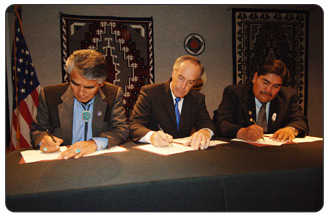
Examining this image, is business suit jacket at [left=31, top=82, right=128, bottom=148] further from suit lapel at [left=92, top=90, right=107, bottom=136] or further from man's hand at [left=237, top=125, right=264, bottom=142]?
man's hand at [left=237, top=125, right=264, bottom=142]

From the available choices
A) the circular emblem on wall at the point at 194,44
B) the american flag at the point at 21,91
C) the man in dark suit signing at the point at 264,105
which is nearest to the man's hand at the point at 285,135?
the man in dark suit signing at the point at 264,105

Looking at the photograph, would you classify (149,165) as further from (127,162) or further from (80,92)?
(80,92)

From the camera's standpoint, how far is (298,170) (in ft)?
3.24

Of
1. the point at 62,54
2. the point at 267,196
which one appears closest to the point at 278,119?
the point at 267,196

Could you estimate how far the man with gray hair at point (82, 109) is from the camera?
1.39 meters

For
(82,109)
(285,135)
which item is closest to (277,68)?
(285,135)

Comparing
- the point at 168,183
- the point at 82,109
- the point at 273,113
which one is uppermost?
the point at 82,109

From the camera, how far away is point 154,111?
1883 millimetres

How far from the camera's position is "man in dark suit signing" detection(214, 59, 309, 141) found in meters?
1.92

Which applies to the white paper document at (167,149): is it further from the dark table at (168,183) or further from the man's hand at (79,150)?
the man's hand at (79,150)

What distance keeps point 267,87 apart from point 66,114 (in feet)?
5.61

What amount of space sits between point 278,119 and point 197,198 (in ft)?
4.77

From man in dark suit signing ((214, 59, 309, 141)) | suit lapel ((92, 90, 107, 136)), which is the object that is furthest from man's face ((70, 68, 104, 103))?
man in dark suit signing ((214, 59, 309, 141))

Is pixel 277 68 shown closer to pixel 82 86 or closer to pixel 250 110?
pixel 250 110
